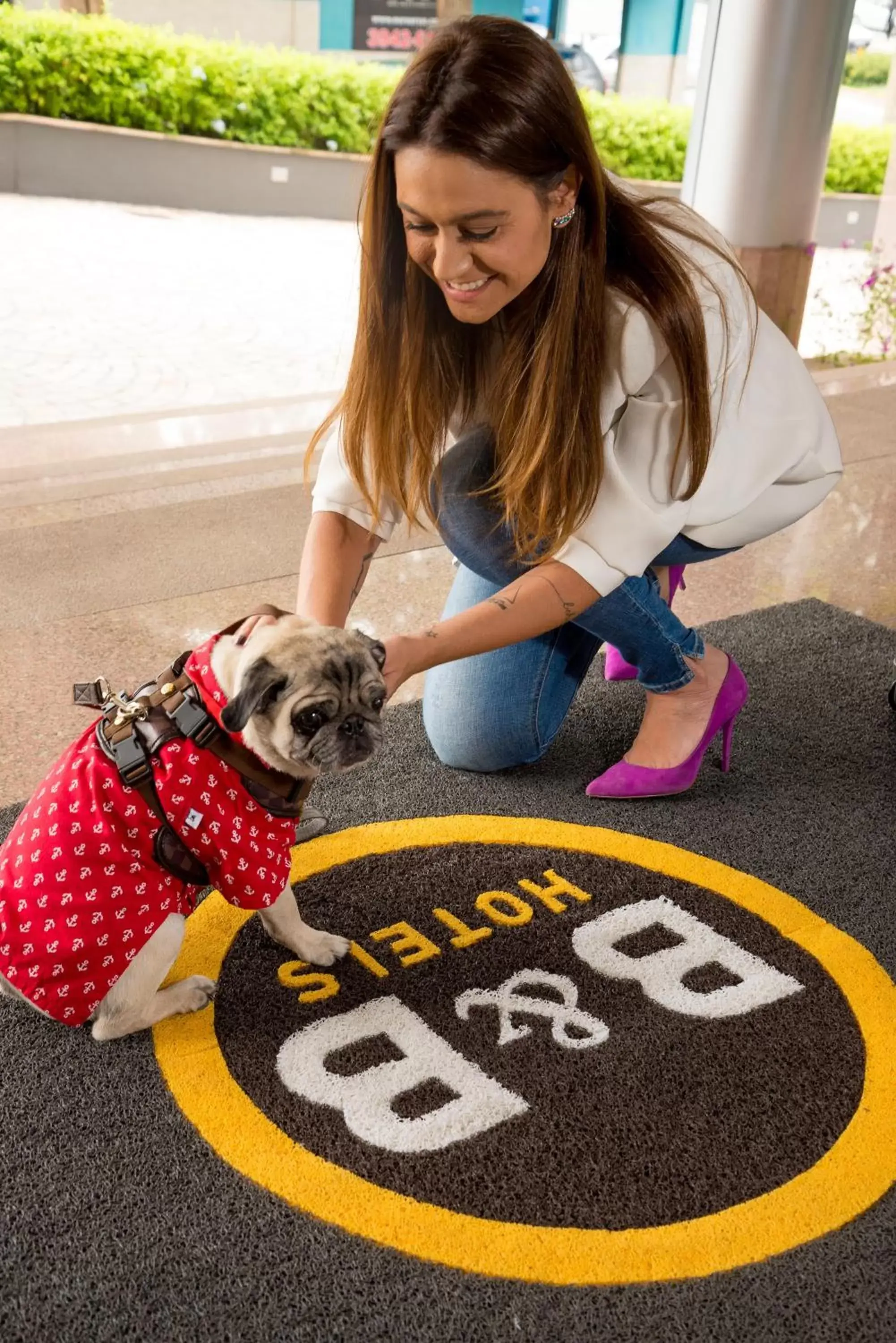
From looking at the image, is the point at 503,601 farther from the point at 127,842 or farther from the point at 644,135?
the point at 644,135

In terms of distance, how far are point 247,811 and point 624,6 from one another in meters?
4.03

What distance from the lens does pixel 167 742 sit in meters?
1.57

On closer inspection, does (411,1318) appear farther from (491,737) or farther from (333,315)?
(333,315)

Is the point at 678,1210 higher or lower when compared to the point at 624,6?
lower

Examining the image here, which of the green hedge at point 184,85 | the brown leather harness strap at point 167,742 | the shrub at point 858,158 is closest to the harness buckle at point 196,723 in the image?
the brown leather harness strap at point 167,742

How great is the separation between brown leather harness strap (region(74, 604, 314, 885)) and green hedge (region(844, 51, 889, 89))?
16.9 feet

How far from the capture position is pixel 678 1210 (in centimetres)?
144

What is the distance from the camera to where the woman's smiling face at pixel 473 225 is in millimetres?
1661

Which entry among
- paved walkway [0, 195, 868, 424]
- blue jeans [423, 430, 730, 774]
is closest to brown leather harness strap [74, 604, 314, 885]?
blue jeans [423, 430, 730, 774]

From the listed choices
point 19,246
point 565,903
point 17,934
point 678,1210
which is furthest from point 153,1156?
point 19,246

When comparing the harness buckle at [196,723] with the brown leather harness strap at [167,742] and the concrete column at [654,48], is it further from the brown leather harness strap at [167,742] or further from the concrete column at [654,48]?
the concrete column at [654,48]

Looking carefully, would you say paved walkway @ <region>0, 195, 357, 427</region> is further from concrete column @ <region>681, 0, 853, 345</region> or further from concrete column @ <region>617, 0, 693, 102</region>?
concrete column @ <region>681, 0, 853, 345</region>

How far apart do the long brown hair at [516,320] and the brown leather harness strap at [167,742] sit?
1.70 feet

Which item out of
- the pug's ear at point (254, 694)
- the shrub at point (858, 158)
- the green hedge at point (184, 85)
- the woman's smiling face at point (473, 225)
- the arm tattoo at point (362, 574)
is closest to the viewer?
the pug's ear at point (254, 694)
